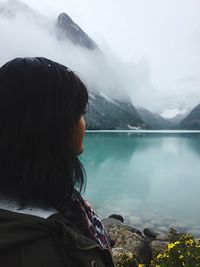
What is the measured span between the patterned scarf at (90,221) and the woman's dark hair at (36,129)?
14 cm

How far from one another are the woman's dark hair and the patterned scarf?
145 millimetres

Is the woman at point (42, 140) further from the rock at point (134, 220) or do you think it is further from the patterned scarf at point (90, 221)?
the rock at point (134, 220)

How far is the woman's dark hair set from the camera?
5.55ft

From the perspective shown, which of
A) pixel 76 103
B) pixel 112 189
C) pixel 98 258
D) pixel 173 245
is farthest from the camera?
pixel 112 189

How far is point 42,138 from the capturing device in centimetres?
170

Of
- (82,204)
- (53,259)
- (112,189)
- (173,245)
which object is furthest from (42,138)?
(112,189)

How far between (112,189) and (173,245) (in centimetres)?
2367

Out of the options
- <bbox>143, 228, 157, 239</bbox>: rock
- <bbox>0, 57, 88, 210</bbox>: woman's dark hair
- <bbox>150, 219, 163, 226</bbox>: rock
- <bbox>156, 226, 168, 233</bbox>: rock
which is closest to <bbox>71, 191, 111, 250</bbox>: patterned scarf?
<bbox>0, 57, 88, 210</bbox>: woman's dark hair

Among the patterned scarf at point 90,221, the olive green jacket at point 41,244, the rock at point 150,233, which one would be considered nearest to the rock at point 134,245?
the rock at point 150,233

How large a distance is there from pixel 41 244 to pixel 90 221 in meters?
0.53

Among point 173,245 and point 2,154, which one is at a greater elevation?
point 2,154

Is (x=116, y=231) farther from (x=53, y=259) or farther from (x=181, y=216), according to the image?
(x=53, y=259)

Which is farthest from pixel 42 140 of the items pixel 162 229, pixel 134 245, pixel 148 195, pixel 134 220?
pixel 148 195

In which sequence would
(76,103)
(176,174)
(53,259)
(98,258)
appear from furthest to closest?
(176,174) < (76,103) < (98,258) < (53,259)
